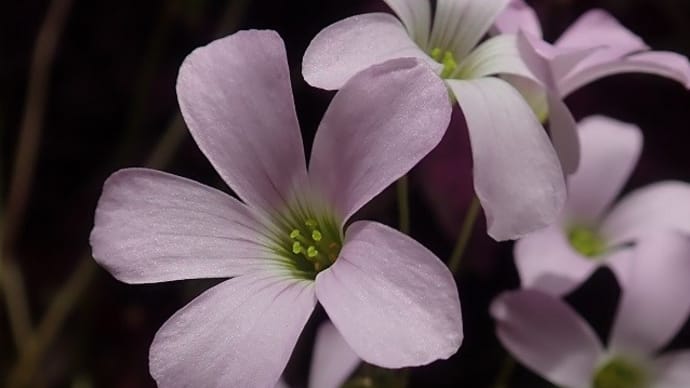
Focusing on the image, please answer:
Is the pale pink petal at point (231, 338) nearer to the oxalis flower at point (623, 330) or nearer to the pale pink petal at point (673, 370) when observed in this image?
the oxalis flower at point (623, 330)

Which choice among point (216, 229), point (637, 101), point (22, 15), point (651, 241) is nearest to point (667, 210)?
point (651, 241)

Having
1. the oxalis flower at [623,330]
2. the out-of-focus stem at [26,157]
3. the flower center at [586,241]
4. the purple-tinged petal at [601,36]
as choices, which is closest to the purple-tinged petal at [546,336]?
the oxalis flower at [623,330]

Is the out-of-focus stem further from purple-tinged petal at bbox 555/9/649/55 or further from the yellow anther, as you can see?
purple-tinged petal at bbox 555/9/649/55

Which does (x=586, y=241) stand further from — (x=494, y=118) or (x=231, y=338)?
(x=231, y=338)

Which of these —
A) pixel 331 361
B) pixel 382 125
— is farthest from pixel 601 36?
pixel 331 361

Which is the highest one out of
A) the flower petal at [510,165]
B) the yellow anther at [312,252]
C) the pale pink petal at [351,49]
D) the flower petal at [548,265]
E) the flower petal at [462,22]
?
the pale pink petal at [351,49]

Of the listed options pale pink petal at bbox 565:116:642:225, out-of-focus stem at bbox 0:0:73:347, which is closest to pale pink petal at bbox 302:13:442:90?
pale pink petal at bbox 565:116:642:225
